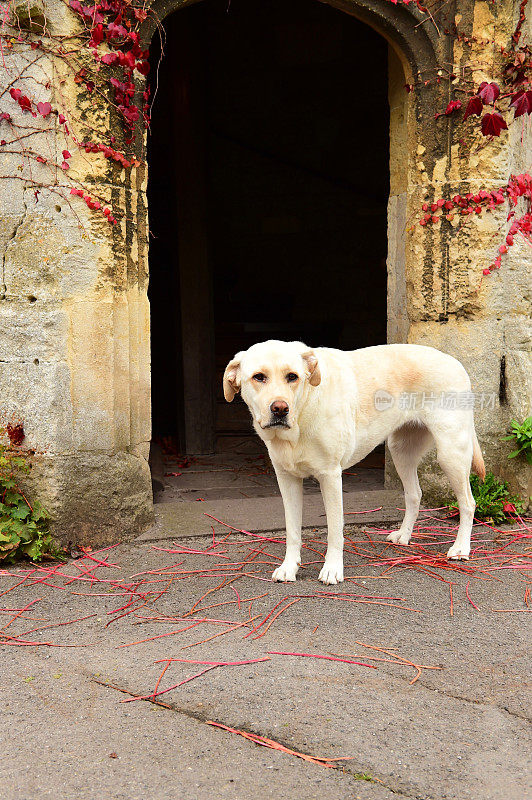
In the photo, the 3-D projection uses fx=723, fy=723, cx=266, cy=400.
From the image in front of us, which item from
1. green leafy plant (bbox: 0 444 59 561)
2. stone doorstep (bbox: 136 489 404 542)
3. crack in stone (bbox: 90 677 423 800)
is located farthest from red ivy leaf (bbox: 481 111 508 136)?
crack in stone (bbox: 90 677 423 800)

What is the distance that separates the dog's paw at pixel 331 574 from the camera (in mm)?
3648

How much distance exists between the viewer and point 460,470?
4.04 meters

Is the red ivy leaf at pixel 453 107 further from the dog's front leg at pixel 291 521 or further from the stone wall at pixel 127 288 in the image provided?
the dog's front leg at pixel 291 521

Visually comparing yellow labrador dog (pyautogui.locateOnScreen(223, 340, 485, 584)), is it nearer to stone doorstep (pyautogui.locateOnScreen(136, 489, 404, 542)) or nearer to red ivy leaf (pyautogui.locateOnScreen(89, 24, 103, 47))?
stone doorstep (pyautogui.locateOnScreen(136, 489, 404, 542))

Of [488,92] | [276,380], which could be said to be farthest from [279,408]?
[488,92]

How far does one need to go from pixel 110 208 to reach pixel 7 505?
1804 millimetres

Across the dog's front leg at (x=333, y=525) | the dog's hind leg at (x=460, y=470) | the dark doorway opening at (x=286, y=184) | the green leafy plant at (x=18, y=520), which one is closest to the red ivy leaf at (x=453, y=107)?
the dog's hind leg at (x=460, y=470)

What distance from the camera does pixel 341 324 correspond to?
8602mm

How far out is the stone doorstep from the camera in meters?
4.59

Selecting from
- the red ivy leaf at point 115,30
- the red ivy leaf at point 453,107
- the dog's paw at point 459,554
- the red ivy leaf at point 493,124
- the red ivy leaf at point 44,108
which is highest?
the red ivy leaf at point 115,30

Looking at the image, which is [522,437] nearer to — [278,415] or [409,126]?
[409,126]

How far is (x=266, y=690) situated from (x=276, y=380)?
1.30m

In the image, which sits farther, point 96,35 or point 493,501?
point 493,501

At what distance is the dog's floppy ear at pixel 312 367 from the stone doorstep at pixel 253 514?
5.05 feet
